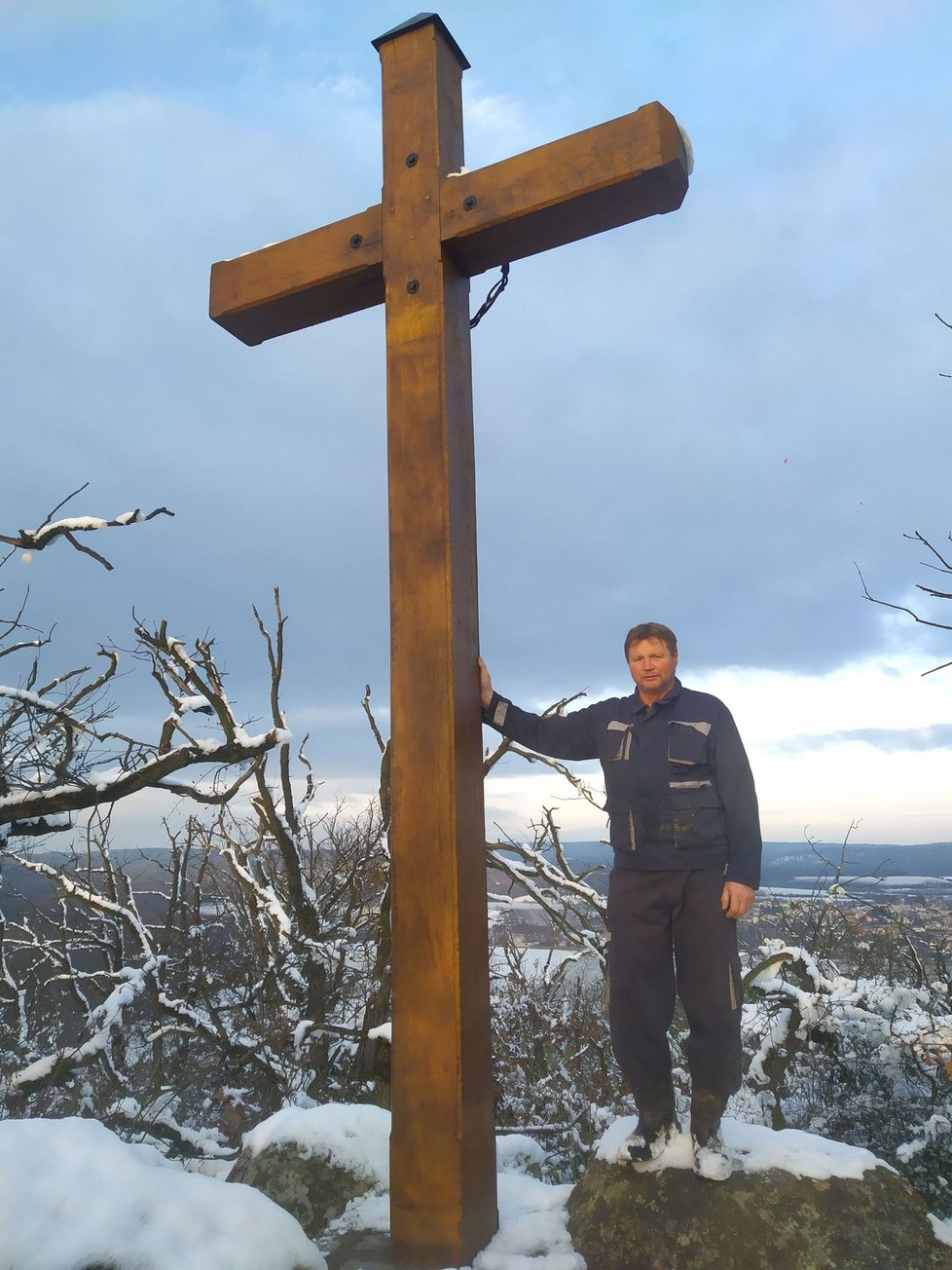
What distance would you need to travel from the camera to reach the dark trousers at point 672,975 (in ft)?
7.02

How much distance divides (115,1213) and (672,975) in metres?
1.38

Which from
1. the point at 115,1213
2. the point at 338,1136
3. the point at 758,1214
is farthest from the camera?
the point at 338,1136

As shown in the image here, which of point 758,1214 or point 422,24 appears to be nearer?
point 758,1214

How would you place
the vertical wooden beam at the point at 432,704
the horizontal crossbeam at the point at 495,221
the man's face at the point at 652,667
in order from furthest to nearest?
the man's face at the point at 652,667 < the horizontal crossbeam at the point at 495,221 < the vertical wooden beam at the point at 432,704

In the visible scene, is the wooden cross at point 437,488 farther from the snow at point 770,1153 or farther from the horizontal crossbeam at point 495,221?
the snow at point 770,1153

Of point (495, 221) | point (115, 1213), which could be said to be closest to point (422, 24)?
point (495, 221)

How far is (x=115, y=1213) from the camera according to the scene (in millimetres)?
1461

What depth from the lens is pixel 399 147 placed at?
2.33 meters

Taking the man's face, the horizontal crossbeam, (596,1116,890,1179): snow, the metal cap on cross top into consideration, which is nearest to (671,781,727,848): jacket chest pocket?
the man's face

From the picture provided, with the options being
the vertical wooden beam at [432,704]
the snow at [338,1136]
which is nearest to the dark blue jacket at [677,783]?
the vertical wooden beam at [432,704]

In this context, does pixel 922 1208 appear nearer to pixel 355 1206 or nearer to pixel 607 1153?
pixel 607 1153

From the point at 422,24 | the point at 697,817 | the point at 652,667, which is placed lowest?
the point at 697,817

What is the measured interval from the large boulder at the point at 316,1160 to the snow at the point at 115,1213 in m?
0.46

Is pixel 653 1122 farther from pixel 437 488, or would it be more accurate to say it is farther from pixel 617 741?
pixel 437 488
